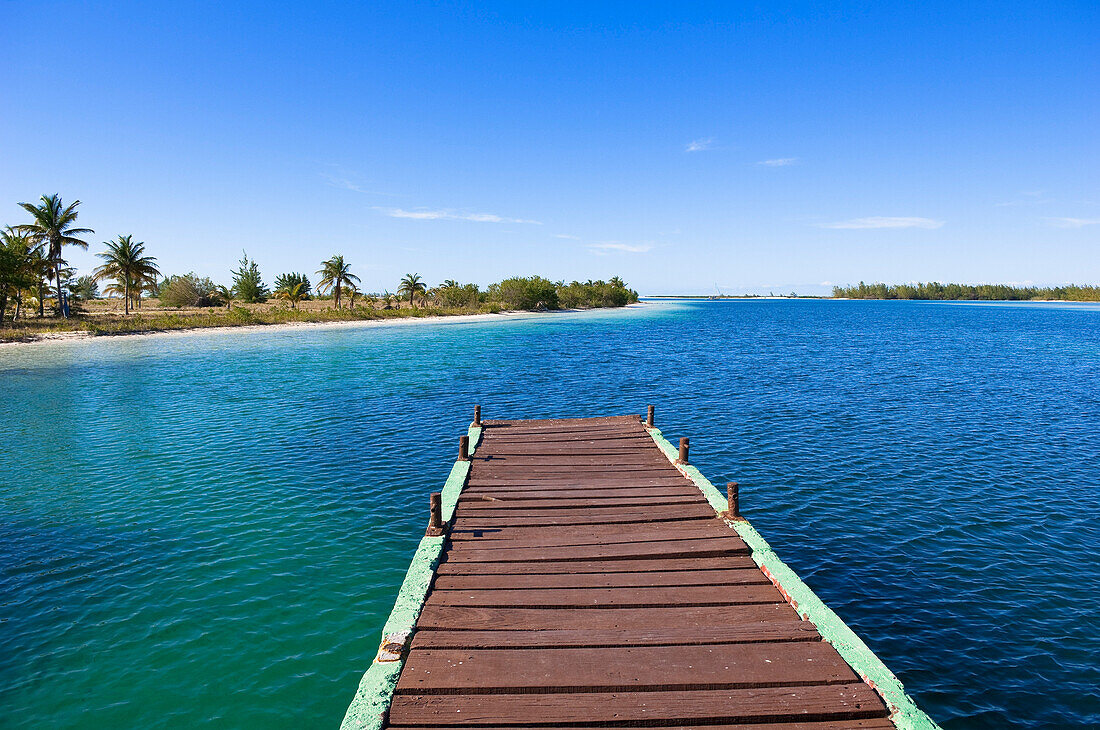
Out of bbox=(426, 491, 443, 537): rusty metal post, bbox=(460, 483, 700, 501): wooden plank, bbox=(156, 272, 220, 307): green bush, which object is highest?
bbox=(156, 272, 220, 307): green bush

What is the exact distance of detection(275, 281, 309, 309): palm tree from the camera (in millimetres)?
95438

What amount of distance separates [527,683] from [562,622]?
1.20m

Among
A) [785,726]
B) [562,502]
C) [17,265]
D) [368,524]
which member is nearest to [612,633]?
[785,726]

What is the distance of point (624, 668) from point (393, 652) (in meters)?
2.60

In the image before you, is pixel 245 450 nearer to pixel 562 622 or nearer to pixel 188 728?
pixel 188 728

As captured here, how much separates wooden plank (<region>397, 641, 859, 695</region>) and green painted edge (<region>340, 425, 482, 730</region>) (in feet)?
0.56

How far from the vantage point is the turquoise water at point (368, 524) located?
25.4ft

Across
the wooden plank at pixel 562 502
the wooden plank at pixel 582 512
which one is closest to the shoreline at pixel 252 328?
the wooden plank at pixel 562 502

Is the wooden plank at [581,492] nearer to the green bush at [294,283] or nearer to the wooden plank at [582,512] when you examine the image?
the wooden plank at [582,512]

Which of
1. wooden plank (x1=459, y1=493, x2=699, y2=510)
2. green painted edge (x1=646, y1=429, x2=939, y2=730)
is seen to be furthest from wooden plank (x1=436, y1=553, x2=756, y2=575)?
wooden plank (x1=459, y1=493, x2=699, y2=510)

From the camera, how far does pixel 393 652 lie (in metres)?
6.10

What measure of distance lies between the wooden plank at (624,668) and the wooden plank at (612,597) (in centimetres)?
93

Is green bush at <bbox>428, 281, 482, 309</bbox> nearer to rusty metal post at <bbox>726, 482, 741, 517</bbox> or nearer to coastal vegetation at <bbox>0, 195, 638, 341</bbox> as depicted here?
coastal vegetation at <bbox>0, 195, 638, 341</bbox>

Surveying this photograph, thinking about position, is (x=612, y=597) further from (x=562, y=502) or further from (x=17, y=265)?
(x=17, y=265)
